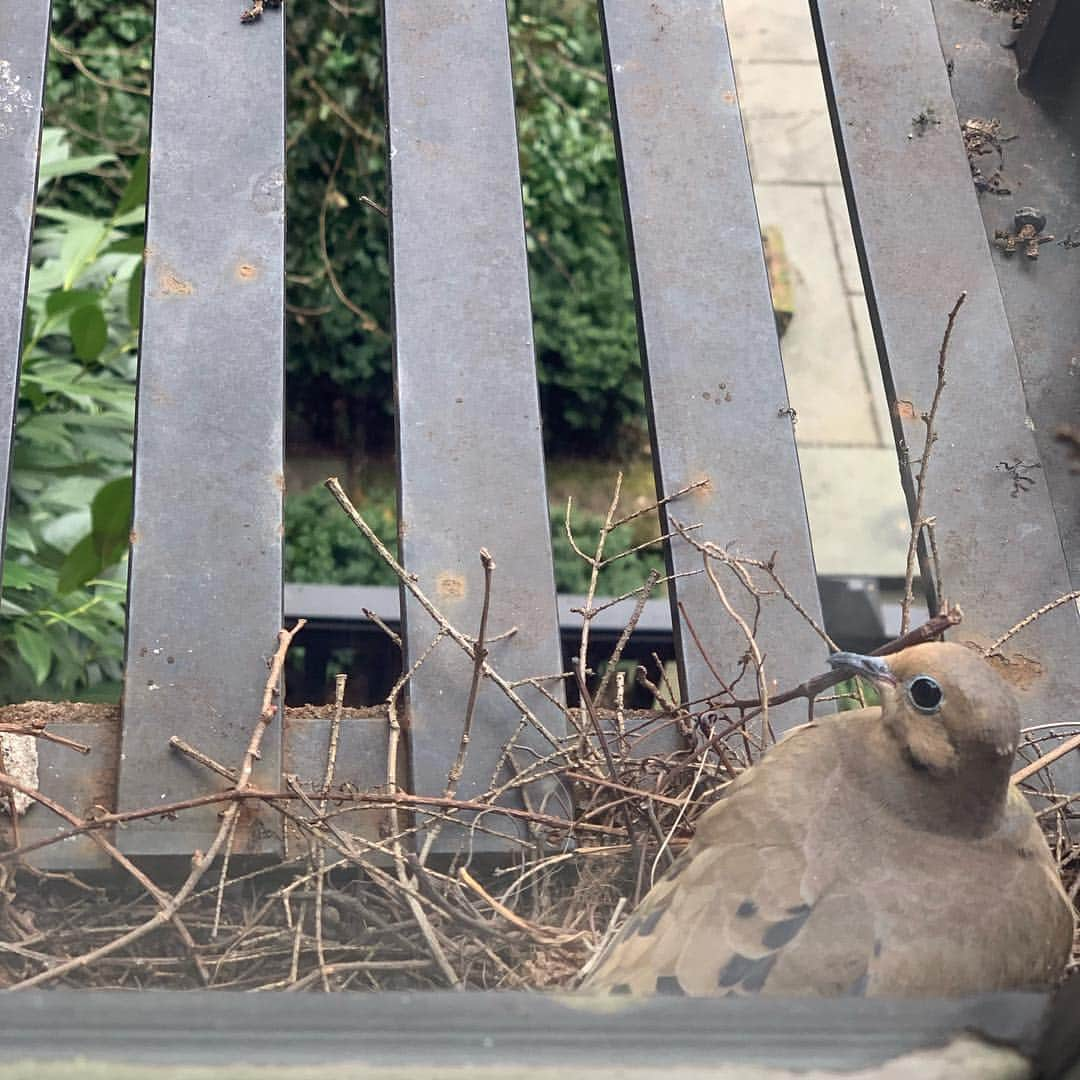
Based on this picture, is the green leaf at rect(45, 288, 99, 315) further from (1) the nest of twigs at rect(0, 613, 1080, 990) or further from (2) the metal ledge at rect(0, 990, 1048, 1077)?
(2) the metal ledge at rect(0, 990, 1048, 1077)

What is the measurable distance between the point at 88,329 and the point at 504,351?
4.40 feet

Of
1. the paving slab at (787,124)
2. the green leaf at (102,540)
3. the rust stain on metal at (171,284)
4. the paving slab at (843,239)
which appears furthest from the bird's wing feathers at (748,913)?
the paving slab at (787,124)

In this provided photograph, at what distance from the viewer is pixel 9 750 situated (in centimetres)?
233

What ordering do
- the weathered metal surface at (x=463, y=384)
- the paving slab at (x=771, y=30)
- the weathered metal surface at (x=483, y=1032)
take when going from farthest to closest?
the paving slab at (x=771, y=30), the weathered metal surface at (x=463, y=384), the weathered metal surface at (x=483, y=1032)

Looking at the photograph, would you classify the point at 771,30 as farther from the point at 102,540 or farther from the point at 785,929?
the point at 785,929

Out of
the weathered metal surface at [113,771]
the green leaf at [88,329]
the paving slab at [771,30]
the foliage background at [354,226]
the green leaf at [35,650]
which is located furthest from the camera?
the paving slab at [771,30]

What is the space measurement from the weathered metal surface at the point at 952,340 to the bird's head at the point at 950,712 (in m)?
0.47

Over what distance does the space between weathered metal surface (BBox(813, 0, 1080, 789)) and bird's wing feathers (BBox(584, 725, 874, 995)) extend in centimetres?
56

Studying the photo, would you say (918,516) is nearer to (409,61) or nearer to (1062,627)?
(1062,627)

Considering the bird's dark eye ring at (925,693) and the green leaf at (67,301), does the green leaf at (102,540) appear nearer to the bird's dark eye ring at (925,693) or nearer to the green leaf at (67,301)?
the green leaf at (67,301)

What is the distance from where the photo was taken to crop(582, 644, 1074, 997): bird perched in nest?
197cm

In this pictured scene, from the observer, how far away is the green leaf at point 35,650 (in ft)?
10.9

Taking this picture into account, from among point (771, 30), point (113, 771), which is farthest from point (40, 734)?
point (771, 30)

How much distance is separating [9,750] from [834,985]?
4.28 feet
